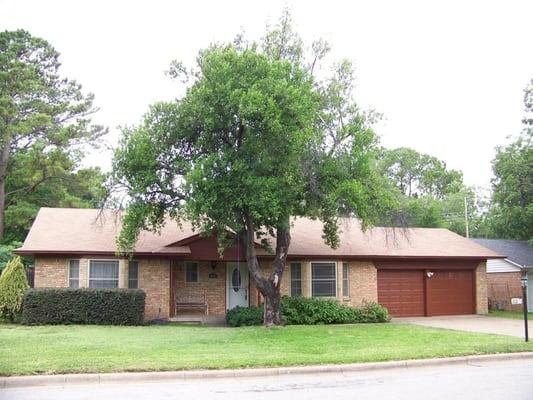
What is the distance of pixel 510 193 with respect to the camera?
3478 cm

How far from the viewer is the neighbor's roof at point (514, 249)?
30997 millimetres

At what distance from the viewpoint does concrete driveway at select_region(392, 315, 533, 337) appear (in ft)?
65.5

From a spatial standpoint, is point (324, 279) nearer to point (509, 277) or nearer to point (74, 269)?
point (74, 269)

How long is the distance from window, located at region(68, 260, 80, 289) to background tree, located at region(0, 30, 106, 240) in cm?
1569

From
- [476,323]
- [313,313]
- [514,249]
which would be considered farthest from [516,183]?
[313,313]

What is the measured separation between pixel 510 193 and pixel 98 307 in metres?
24.9

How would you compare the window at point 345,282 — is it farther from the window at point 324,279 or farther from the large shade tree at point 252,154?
the large shade tree at point 252,154

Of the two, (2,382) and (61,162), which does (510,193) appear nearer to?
(61,162)

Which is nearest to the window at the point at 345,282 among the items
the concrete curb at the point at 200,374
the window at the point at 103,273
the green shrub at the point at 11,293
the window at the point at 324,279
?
the window at the point at 324,279

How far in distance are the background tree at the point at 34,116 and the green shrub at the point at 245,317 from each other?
19.9 meters

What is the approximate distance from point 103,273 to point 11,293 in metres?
3.28

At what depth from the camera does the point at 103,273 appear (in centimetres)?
2242

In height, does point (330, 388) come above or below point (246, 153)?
below

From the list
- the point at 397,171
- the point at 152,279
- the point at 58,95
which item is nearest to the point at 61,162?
the point at 58,95
